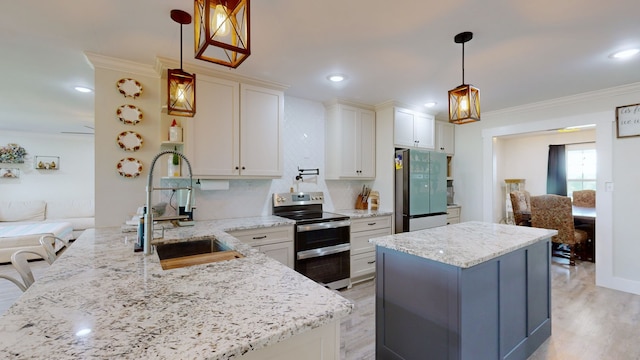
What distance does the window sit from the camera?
603cm

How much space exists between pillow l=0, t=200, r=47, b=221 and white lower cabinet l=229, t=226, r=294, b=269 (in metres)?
5.99

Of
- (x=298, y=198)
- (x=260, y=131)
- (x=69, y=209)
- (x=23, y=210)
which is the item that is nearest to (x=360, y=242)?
(x=298, y=198)

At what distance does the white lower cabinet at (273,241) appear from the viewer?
2.81 meters

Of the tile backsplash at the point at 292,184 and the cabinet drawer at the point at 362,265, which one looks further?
the cabinet drawer at the point at 362,265

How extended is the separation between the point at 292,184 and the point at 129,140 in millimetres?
1846

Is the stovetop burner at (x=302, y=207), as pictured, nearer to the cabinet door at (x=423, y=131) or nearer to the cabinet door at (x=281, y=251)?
the cabinet door at (x=281, y=251)

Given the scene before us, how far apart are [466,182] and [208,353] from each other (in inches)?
196

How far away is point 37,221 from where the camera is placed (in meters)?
5.74

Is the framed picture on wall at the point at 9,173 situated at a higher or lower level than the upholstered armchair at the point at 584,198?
higher

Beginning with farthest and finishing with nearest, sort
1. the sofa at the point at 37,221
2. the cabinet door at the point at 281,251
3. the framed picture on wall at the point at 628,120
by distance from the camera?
the sofa at the point at 37,221, the framed picture on wall at the point at 628,120, the cabinet door at the point at 281,251

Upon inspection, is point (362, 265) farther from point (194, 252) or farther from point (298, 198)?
point (194, 252)

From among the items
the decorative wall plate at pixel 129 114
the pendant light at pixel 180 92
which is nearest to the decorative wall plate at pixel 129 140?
the decorative wall plate at pixel 129 114

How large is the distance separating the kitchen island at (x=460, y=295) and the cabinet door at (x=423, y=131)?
229 cm

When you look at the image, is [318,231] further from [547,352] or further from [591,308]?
[591,308]
